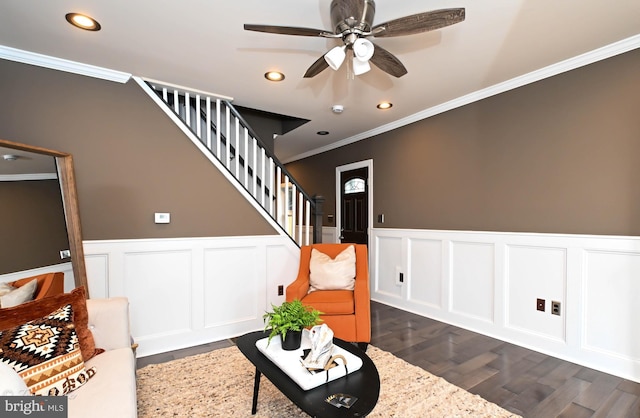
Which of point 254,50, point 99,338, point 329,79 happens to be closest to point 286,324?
point 99,338

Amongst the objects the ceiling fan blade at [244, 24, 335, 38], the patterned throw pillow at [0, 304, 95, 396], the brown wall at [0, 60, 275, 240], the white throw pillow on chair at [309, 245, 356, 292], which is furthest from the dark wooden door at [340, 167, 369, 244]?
the patterned throw pillow at [0, 304, 95, 396]

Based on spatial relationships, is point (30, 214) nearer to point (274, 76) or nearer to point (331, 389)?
point (274, 76)

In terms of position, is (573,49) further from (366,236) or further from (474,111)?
(366,236)

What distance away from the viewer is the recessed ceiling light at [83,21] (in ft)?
6.73

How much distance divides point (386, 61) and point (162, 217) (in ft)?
8.09

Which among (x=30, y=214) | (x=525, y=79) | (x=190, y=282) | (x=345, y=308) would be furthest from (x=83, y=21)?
(x=525, y=79)

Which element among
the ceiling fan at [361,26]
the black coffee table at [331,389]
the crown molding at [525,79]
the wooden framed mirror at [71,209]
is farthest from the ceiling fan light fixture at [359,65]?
the wooden framed mirror at [71,209]

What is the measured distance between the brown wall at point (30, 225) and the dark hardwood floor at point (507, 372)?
123 centimetres

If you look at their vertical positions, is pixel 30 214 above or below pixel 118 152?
below

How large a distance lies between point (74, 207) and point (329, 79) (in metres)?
2.50

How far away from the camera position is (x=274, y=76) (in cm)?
296

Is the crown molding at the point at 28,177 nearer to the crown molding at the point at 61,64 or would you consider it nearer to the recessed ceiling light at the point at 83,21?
the crown molding at the point at 61,64

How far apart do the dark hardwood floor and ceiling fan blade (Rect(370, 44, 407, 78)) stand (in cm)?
234

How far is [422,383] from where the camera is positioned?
7.66ft
